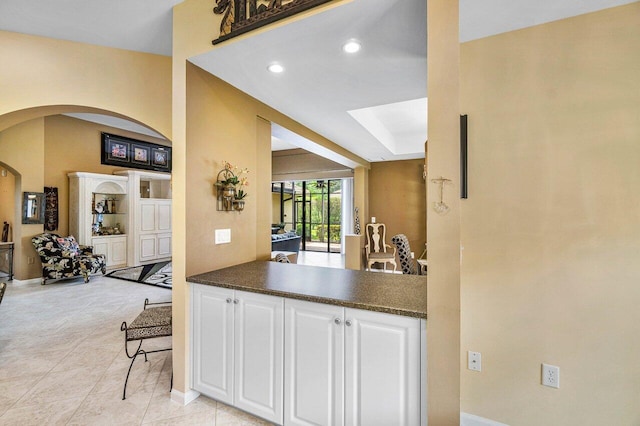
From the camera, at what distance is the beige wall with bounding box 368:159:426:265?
6637 millimetres

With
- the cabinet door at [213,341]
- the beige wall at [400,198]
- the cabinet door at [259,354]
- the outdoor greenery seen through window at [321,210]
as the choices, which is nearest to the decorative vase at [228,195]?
the cabinet door at [213,341]

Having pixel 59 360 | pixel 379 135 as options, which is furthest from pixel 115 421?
pixel 379 135

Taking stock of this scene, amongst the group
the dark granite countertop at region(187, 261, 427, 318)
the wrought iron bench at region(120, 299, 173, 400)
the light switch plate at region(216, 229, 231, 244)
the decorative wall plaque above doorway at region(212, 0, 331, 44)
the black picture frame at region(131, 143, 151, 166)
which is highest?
the black picture frame at region(131, 143, 151, 166)

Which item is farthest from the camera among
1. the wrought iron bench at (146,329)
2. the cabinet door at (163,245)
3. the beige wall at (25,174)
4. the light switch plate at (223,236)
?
the cabinet door at (163,245)

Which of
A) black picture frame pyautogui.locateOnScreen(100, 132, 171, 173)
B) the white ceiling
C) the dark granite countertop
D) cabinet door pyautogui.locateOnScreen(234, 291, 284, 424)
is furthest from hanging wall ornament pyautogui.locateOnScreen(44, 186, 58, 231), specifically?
cabinet door pyautogui.locateOnScreen(234, 291, 284, 424)

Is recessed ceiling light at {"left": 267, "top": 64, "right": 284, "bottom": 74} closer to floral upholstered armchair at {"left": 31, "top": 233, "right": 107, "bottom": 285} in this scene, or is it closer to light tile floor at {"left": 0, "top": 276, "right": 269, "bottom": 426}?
light tile floor at {"left": 0, "top": 276, "right": 269, "bottom": 426}

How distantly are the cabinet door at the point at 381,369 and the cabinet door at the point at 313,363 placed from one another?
0.06m

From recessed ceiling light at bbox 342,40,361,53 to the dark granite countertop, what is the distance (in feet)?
5.18

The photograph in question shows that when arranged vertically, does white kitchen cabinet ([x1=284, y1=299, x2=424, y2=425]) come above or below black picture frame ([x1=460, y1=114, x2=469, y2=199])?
below

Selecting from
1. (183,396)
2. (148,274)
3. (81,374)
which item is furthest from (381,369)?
(148,274)

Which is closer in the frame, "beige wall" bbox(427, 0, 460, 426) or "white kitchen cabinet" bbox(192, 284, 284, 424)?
"beige wall" bbox(427, 0, 460, 426)

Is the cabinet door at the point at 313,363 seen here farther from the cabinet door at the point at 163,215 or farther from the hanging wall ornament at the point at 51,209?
the cabinet door at the point at 163,215

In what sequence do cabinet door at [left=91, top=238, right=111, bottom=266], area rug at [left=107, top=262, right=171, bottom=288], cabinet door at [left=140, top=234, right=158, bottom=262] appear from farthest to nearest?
cabinet door at [left=140, top=234, right=158, bottom=262] < cabinet door at [left=91, top=238, right=111, bottom=266] < area rug at [left=107, top=262, right=171, bottom=288]

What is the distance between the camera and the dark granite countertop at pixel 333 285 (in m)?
1.48
